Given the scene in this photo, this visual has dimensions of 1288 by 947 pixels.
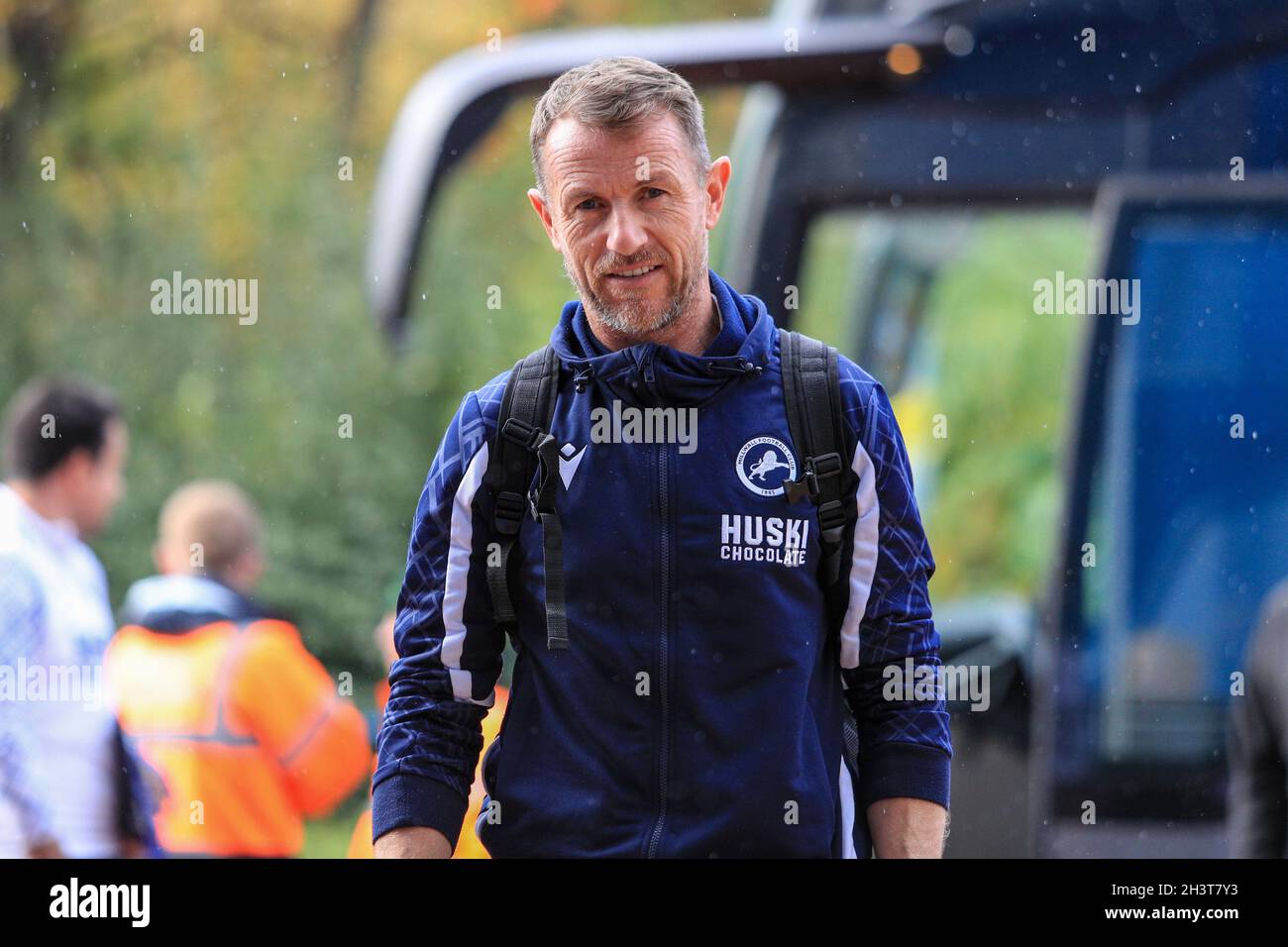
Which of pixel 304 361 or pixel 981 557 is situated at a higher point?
pixel 304 361

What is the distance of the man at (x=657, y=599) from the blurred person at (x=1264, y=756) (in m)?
0.79

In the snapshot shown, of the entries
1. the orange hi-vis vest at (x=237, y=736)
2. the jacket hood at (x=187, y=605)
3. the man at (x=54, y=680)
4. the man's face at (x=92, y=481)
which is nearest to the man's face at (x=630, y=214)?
the man at (x=54, y=680)

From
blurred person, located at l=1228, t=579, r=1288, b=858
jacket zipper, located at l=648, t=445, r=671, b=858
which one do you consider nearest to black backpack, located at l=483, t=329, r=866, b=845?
jacket zipper, located at l=648, t=445, r=671, b=858

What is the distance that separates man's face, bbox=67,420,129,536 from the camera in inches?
163

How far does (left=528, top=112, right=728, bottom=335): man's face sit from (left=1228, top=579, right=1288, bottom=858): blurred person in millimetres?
1228

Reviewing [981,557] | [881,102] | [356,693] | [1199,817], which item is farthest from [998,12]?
[356,693]

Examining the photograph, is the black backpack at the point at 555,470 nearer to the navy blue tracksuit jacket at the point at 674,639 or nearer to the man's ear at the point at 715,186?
the navy blue tracksuit jacket at the point at 674,639

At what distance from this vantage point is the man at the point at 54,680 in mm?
3559

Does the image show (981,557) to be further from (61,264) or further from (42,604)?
(42,604)

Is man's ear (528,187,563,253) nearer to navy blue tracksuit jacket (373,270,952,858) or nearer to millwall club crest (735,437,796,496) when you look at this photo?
navy blue tracksuit jacket (373,270,952,858)

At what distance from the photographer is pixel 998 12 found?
14.5 feet

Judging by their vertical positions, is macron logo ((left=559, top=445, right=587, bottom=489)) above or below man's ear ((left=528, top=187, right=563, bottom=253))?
below

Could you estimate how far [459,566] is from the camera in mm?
2082

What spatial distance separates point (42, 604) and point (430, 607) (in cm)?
193
